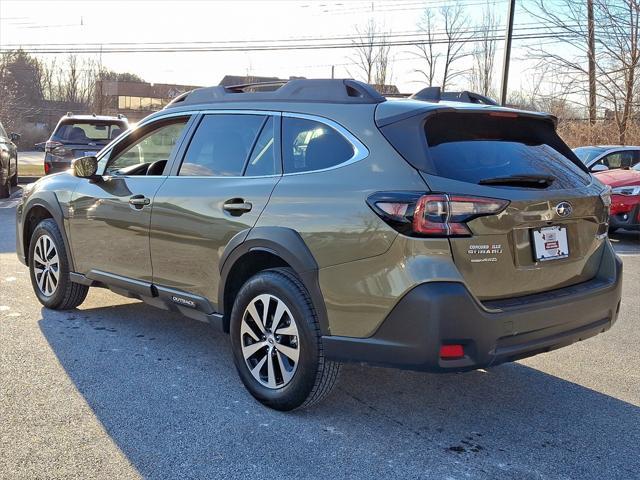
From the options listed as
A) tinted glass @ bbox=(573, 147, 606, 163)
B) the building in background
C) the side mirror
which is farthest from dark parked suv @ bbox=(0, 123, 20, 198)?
the building in background

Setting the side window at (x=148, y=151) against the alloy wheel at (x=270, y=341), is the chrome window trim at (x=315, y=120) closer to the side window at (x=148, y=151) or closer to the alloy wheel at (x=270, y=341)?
the side window at (x=148, y=151)

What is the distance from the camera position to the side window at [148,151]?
4.72 metres

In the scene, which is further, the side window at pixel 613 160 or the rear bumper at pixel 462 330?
the side window at pixel 613 160

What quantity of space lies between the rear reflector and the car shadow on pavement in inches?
20.8

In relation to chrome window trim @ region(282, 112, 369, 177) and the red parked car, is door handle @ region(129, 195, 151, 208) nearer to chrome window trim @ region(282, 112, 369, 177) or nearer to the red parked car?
chrome window trim @ region(282, 112, 369, 177)

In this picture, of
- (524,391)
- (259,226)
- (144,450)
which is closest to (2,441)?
(144,450)

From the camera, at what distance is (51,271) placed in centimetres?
547

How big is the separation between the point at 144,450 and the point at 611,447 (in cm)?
233

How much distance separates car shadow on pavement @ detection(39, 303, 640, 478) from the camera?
2.98 m

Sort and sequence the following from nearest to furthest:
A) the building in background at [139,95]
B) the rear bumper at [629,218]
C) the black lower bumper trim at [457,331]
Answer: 1. the black lower bumper trim at [457,331]
2. the rear bumper at [629,218]
3. the building in background at [139,95]

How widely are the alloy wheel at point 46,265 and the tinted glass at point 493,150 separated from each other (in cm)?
360

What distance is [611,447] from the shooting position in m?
3.23

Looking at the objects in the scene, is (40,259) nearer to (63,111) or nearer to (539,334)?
(539,334)

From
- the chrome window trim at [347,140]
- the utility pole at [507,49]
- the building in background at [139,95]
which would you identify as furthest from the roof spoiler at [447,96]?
the building in background at [139,95]
